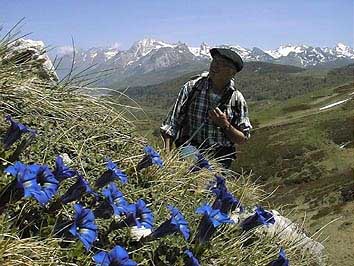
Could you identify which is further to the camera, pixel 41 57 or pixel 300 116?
pixel 300 116

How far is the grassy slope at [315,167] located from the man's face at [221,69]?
2010 cm

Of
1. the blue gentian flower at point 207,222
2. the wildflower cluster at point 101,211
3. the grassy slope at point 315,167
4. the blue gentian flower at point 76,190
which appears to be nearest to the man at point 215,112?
the wildflower cluster at point 101,211

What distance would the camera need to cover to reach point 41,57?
662 cm

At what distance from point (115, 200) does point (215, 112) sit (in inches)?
121

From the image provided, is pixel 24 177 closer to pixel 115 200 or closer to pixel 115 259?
pixel 115 259

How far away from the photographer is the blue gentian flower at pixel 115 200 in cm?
357

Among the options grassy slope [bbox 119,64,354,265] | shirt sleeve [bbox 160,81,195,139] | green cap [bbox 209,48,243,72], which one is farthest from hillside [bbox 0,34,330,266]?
grassy slope [bbox 119,64,354,265]

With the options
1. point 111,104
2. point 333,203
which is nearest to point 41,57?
point 111,104

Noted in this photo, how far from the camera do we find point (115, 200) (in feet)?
12.3

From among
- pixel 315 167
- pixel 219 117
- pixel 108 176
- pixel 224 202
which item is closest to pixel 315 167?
pixel 315 167

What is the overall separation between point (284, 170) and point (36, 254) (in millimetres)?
88913

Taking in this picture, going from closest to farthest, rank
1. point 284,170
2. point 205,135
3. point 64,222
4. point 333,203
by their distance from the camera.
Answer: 1. point 64,222
2. point 205,135
3. point 333,203
4. point 284,170

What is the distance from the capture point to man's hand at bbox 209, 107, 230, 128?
6598 millimetres

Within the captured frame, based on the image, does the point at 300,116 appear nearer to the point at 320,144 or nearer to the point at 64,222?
the point at 320,144
